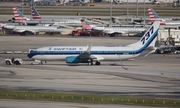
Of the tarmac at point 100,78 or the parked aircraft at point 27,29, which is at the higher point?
the tarmac at point 100,78

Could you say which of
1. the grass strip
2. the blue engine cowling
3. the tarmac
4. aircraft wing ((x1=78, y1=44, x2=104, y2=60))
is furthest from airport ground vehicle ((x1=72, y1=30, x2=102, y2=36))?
the grass strip

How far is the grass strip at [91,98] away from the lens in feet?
143

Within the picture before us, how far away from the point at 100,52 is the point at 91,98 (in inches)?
1044

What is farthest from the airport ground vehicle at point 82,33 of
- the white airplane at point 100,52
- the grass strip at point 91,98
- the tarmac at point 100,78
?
the grass strip at point 91,98

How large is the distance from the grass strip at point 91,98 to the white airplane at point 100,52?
2358cm

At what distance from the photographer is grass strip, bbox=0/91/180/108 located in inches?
1714

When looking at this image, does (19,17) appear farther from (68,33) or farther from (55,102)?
(55,102)

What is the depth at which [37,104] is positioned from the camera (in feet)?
141

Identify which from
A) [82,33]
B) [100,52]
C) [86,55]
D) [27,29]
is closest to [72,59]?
[86,55]

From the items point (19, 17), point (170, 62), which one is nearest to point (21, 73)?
point (170, 62)

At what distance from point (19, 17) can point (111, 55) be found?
7869cm

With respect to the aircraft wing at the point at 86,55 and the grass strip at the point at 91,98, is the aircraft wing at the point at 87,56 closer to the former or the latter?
the aircraft wing at the point at 86,55

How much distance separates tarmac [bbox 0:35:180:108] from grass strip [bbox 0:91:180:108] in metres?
2.27

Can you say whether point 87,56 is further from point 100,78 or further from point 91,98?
point 91,98
